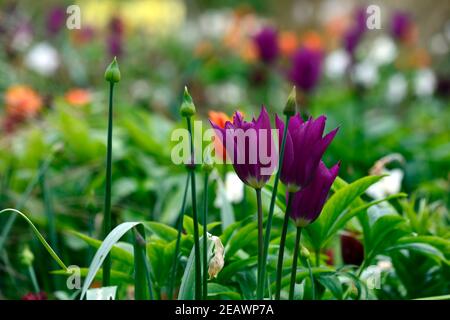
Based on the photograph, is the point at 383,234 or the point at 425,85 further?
the point at 425,85

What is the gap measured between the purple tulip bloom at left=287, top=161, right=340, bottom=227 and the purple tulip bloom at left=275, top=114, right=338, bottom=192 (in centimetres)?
4

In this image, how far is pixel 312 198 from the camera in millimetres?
1172

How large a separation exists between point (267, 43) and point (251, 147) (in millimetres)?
2599

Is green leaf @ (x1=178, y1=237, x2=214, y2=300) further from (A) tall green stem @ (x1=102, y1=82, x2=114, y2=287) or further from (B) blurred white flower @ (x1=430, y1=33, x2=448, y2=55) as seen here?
(B) blurred white flower @ (x1=430, y1=33, x2=448, y2=55)

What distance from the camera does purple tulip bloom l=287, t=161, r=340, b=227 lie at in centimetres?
117

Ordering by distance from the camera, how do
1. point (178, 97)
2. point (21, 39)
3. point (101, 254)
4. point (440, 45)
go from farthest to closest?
point (440, 45)
point (21, 39)
point (178, 97)
point (101, 254)

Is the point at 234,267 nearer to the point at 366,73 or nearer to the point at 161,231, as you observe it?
the point at 161,231

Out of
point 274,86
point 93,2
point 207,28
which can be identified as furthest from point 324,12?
point 274,86

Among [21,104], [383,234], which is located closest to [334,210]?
[383,234]

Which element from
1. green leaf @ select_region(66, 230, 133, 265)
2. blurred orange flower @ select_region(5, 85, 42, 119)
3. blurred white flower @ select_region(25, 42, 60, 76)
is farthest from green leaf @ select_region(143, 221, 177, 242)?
blurred white flower @ select_region(25, 42, 60, 76)

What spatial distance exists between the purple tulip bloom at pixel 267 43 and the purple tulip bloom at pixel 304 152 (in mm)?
2560

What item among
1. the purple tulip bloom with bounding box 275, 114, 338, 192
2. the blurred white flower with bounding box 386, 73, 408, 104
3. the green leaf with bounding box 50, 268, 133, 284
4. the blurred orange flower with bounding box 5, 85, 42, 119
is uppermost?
the blurred white flower with bounding box 386, 73, 408, 104
